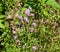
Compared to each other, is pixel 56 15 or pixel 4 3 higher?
pixel 4 3

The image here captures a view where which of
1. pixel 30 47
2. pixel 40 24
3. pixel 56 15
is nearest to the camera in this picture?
pixel 30 47

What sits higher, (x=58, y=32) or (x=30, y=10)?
(x=30, y=10)

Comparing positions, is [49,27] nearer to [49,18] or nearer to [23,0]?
[49,18]

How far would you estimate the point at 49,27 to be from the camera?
5316 mm

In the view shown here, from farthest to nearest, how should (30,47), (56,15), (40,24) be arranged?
(56,15)
(40,24)
(30,47)

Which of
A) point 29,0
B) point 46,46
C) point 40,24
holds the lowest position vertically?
point 46,46

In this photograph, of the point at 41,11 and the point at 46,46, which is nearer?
the point at 46,46

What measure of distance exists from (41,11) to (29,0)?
0.32m

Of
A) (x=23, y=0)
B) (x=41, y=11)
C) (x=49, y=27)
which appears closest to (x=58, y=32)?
(x=49, y=27)

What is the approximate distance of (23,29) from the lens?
496 centimetres

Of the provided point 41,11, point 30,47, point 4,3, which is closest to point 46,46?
point 30,47

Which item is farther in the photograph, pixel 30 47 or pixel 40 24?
pixel 40 24

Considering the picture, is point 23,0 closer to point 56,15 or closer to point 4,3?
point 4,3

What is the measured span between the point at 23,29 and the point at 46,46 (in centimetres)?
53
